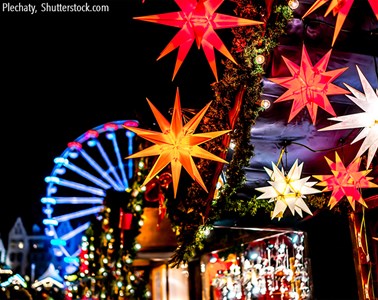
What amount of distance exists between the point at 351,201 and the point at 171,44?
12.1 ft

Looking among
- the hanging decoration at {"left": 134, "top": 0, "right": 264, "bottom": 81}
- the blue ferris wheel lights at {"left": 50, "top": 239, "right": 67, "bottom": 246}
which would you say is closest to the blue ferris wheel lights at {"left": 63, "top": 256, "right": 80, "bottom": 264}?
the blue ferris wheel lights at {"left": 50, "top": 239, "right": 67, "bottom": 246}

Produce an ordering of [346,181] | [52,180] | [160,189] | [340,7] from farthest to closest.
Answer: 1. [52,180]
2. [160,189]
3. [346,181]
4. [340,7]

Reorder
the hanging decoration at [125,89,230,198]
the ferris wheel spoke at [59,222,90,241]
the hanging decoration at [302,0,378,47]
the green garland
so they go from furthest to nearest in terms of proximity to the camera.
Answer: the ferris wheel spoke at [59,222,90,241]
the hanging decoration at [125,89,230,198]
the green garland
the hanging decoration at [302,0,378,47]

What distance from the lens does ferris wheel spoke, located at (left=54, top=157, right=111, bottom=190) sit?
2042 cm

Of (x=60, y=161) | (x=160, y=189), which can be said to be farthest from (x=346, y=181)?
(x=60, y=161)

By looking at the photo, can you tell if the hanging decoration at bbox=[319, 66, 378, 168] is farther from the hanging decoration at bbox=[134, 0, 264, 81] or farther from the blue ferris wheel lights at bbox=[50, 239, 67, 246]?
the blue ferris wheel lights at bbox=[50, 239, 67, 246]

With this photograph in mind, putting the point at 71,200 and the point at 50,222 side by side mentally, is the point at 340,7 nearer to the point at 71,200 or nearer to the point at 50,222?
the point at 50,222

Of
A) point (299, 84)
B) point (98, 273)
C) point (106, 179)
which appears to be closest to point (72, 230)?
point (106, 179)

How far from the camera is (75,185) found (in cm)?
2080

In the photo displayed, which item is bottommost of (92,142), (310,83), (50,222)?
(310,83)

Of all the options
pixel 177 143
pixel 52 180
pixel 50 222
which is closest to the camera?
pixel 177 143

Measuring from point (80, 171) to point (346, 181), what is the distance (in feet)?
54.1

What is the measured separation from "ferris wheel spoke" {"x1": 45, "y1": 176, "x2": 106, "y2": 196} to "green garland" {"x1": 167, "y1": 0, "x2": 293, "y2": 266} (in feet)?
50.6

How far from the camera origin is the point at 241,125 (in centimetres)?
441
